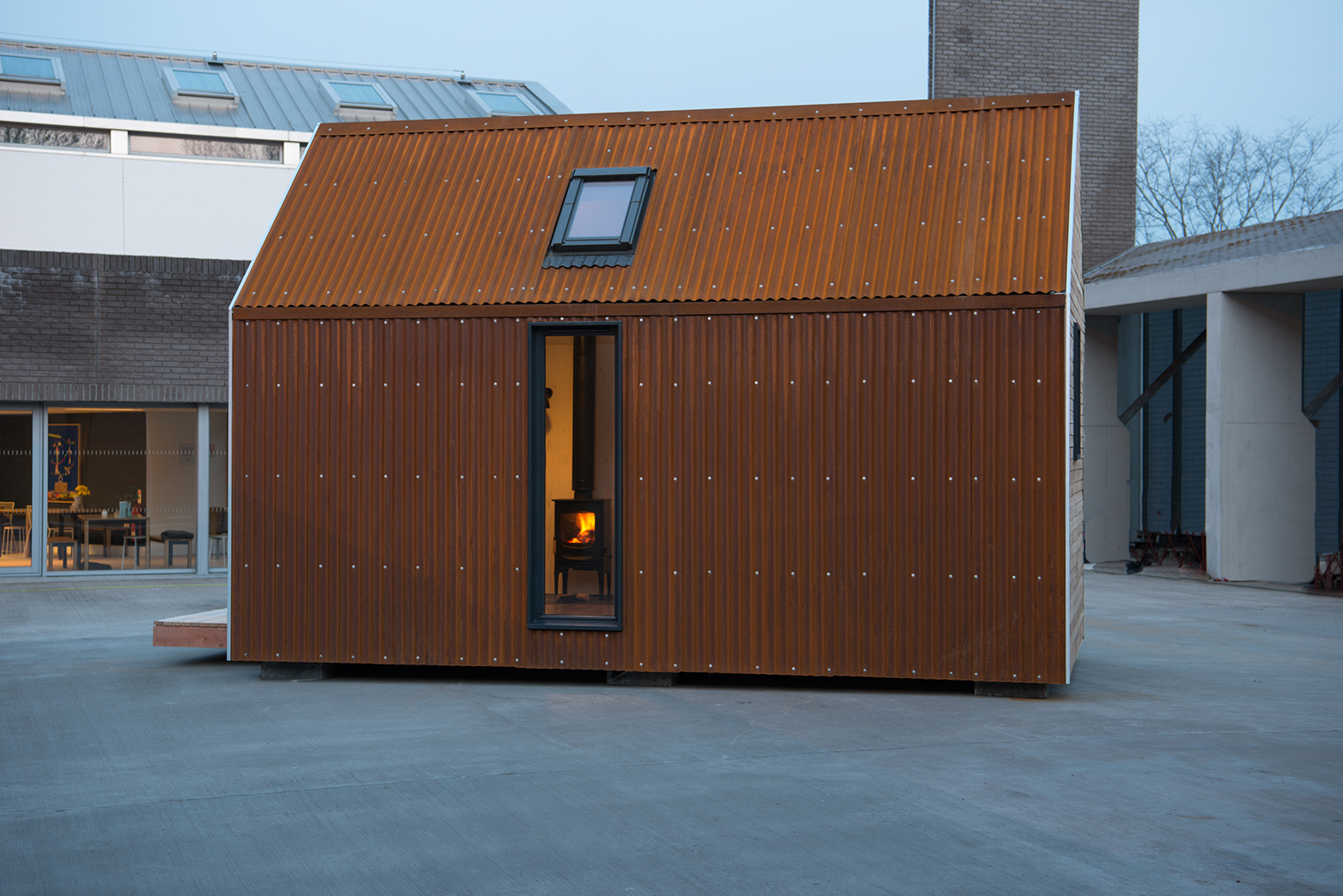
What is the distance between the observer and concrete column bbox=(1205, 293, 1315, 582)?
61.0 feet

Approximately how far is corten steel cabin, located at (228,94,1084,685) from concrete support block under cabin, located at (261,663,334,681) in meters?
0.20

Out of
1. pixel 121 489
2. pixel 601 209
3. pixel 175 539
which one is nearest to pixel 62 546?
pixel 121 489

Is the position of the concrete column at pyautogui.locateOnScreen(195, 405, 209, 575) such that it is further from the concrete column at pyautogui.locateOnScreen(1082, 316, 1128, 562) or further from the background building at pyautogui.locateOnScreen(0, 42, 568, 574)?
the concrete column at pyautogui.locateOnScreen(1082, 316, 1128, 562)

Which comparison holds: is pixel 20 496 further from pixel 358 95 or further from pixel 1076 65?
pixel 1076 65

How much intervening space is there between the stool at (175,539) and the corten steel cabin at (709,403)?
1035cm

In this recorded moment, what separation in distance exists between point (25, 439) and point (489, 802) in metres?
15.3

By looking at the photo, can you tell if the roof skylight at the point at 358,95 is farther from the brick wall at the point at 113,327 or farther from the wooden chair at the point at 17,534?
the wooden chair at the point at 17,534

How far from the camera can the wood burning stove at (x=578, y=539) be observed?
11688 mm

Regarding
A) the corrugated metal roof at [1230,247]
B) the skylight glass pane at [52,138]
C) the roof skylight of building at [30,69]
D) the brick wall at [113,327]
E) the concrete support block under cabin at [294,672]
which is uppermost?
the roof skylight of building at [30,69]

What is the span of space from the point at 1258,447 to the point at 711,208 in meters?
12.4

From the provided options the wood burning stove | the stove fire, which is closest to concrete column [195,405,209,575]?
the wood burning stove

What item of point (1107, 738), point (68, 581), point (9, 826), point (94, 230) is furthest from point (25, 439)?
point (1107, 738)

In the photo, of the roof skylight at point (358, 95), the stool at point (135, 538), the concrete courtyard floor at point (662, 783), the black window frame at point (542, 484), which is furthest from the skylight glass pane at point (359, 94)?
the black window frame at point (542, 484)

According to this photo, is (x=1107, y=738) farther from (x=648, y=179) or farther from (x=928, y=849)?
(x=648, y=179)
